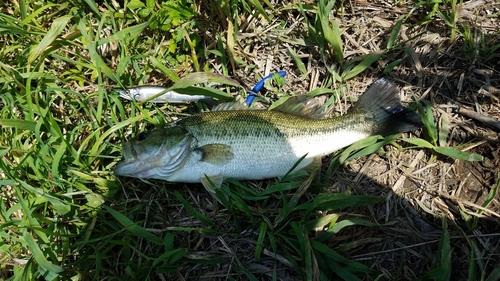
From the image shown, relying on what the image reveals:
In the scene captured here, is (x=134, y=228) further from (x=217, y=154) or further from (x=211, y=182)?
(x=217, y=154)

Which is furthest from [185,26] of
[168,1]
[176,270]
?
[176,270]

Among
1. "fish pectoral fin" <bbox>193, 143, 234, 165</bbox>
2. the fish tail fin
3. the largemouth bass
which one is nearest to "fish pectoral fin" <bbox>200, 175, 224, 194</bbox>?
the largemouth bass

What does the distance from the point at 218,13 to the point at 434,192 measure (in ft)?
8.72

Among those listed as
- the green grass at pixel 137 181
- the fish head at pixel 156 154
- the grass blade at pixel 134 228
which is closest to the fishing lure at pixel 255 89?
the green grass at pixel 137 181

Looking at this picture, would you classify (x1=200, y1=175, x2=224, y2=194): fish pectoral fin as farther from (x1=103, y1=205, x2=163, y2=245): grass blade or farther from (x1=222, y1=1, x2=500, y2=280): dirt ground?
(x1=222, y1=1, x2=500, y2=280): dirt ground

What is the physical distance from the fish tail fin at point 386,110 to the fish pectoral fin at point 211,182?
A: 1.37 metres

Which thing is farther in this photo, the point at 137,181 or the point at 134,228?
the point at 137,181

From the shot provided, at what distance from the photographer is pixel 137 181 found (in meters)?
3.62

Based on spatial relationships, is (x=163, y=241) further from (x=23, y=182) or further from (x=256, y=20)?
(x=256, y=20)

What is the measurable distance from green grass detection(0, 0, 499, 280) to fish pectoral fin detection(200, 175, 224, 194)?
96 millimetres

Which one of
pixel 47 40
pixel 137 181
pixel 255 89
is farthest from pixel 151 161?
pixel 47 40

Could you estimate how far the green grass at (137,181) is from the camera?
10.4 feet

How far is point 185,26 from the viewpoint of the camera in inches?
156

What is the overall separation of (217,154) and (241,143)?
0.73ft
